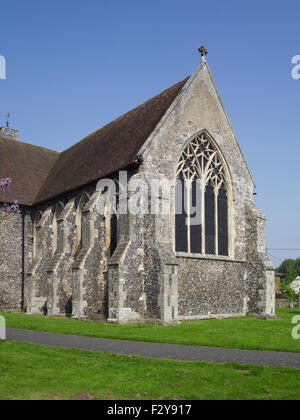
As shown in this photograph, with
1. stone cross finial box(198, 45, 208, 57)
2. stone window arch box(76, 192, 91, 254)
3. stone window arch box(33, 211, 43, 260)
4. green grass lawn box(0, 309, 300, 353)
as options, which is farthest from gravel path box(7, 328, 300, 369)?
stone cross finial box(198, 45, 208, 57)

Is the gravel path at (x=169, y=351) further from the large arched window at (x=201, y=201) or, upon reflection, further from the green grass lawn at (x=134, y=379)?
the large arched window at (x=201, y=201)

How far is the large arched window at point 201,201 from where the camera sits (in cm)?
2134

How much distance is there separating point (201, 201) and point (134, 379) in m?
15.0

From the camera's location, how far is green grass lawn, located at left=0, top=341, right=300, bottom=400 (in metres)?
6.86

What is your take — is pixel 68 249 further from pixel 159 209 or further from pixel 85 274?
pixel 159 209

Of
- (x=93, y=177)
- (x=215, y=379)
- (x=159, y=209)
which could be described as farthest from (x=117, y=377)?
(x=93, y=177)

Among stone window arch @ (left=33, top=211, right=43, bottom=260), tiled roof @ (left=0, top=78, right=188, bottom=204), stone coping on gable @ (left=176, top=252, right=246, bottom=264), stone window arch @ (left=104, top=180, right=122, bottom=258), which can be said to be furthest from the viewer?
stone window arch @ (left=33, top=211, right=43, bottom=260)

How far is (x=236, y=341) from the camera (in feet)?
43.5

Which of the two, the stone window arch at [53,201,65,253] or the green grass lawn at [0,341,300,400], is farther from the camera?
the stone window arch at [53,201,65,253]

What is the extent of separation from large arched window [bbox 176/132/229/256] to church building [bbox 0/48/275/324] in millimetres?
52

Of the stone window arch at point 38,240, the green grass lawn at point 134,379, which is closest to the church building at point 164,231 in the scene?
the stone window arch at point 38,240

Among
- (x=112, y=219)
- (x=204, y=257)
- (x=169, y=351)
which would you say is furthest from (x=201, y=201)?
(x=169, y=351)

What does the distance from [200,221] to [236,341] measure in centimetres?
930

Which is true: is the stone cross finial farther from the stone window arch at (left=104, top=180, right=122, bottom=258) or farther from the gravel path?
the gravel path
